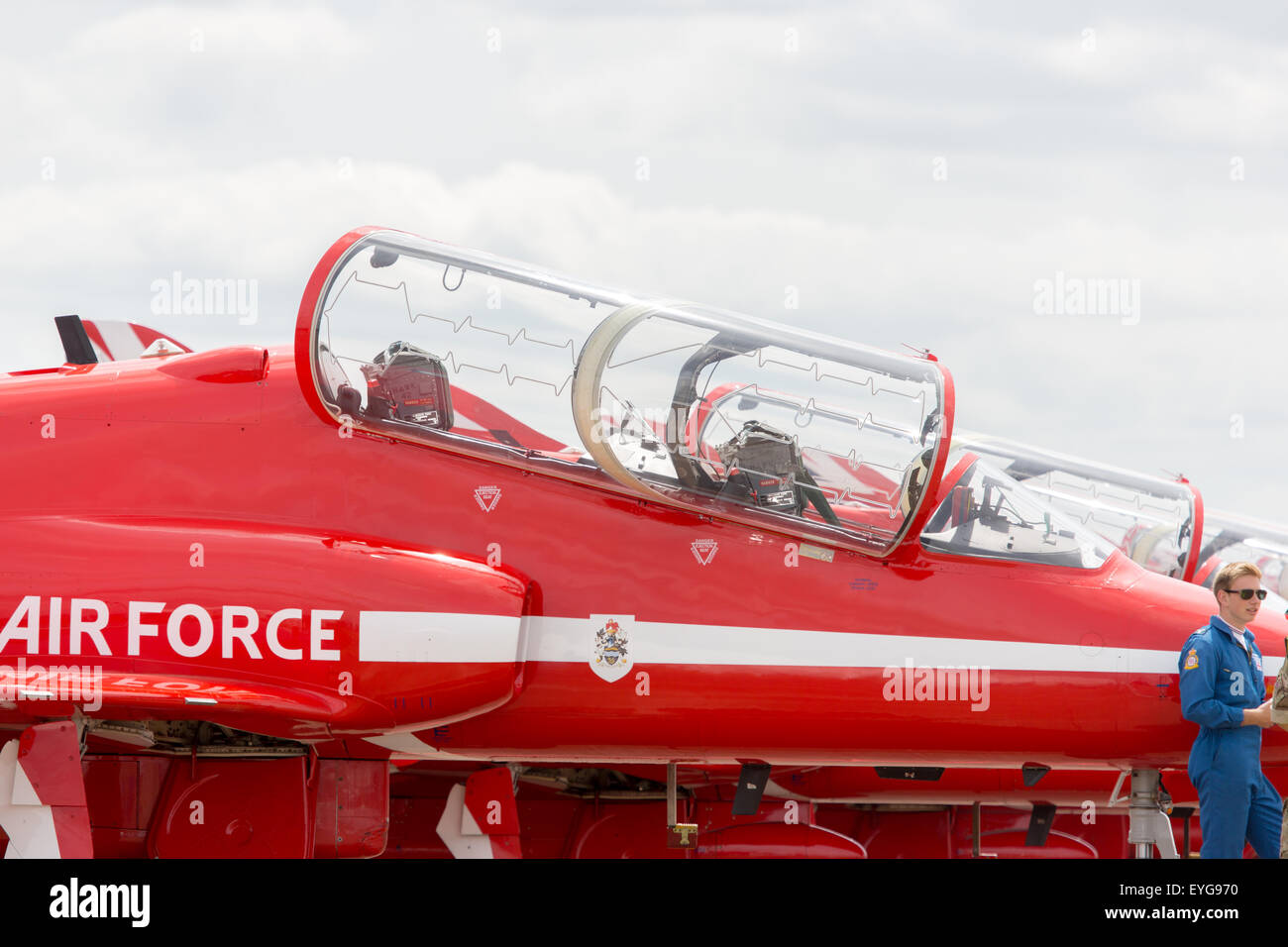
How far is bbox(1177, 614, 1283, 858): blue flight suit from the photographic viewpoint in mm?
5953

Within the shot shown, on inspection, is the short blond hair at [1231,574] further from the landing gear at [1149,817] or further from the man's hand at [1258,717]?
the landing gear at [1149,817]

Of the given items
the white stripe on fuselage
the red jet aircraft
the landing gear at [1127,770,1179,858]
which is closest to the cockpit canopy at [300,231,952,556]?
the red jet aircraft

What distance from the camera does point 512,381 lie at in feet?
21.3

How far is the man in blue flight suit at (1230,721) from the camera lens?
5969 mm

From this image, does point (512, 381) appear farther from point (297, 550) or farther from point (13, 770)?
point (13, 770)

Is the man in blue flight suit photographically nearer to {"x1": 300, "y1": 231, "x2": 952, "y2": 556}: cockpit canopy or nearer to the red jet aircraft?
the red jet aircraft

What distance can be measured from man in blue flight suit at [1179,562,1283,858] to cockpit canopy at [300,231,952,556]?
1.48m

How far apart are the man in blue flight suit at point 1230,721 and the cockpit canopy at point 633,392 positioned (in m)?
1.48

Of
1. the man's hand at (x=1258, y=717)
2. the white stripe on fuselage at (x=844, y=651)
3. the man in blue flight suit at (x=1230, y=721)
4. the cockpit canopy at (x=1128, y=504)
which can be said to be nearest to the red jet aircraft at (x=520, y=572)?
Answer: the white stripe on fuselage at (x=844, y=651)

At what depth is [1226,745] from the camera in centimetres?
606

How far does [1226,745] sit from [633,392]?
3132mm
